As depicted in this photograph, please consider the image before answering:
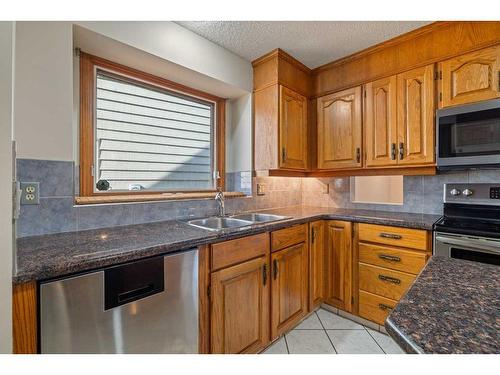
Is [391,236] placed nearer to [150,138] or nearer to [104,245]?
[104,245]

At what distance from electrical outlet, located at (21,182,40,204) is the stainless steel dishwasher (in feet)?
2.05

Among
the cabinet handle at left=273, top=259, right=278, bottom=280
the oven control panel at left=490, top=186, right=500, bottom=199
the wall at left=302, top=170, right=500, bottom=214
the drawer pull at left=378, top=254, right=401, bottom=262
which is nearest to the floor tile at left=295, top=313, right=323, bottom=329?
the cabinet handle at left=273, top=259, right=278, bottom=280

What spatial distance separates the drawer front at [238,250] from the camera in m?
1.37

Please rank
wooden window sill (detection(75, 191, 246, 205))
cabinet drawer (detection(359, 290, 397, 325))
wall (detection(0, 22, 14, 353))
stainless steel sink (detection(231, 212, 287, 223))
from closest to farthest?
wall (detection(0, 22, 14, 353)), wooden window sill (detection(75, 191, 246, 205)), cabinet drawer (detection(359, 290, 397, 325)), stainless steel sink (detection(231, 212, 287, 223))

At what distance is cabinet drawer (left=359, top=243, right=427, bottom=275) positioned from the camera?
1.74 m

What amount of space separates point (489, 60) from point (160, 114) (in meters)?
2.38

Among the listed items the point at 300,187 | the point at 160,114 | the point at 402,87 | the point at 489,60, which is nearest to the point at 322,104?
the point at 402,87

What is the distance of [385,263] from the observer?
74.2 inches

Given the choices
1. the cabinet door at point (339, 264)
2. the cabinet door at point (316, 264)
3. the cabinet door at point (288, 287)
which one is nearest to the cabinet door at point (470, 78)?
the cabinet door at point (339, 264)

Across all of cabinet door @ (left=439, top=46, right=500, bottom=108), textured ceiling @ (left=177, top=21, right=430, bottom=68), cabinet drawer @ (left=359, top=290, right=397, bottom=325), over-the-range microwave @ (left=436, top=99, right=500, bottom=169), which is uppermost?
textured ceiling @ (left=177, top=21, right=430, bottom=68)

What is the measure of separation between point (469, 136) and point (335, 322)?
1712 millimetres

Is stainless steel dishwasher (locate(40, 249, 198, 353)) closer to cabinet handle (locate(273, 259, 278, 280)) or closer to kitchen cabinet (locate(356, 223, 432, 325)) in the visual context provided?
cabinet handle (locate(273, 259, 278, 280))

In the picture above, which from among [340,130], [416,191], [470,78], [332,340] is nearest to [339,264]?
[332,340]

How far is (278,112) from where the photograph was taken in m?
2.17
